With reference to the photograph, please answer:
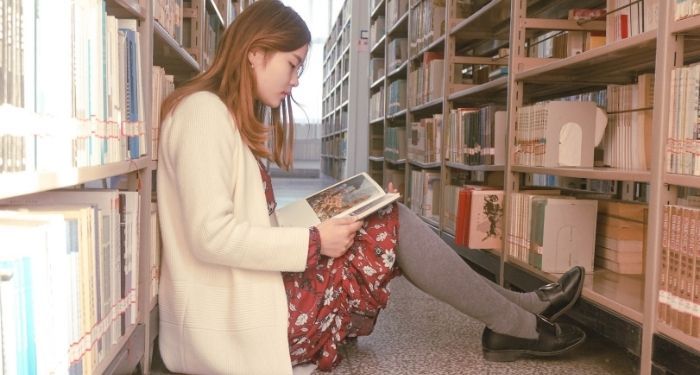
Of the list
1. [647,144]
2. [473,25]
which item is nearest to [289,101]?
[647,144]

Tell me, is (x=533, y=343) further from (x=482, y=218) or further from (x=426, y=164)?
(x=426, y=164)

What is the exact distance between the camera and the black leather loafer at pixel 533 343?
1.64m

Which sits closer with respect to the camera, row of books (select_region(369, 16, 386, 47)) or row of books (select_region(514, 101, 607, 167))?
row of books (select_region(514, 101, 607, 167))

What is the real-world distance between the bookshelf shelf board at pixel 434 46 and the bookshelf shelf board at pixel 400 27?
44cm

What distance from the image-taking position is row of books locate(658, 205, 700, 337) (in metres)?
1.33

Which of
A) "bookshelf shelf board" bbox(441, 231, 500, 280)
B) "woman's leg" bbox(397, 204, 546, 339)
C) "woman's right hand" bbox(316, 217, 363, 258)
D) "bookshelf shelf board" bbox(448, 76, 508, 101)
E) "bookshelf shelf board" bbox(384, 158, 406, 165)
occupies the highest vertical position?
"bookshelf shelf board" bbox(448, 76, 508, 101)

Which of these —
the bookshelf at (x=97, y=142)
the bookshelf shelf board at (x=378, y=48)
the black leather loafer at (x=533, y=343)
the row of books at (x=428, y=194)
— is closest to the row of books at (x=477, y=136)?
the row of books at (x=428, y=194)

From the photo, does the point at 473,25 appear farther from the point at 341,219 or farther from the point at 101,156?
the point at 101,156

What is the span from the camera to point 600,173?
1796 mm

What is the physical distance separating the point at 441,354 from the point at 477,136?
4.42 ft

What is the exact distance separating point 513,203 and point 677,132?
958mm

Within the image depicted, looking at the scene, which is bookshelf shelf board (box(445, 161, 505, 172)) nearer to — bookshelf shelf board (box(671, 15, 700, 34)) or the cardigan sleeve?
bookshelf shelf board (box(671, 15, 700, 34))

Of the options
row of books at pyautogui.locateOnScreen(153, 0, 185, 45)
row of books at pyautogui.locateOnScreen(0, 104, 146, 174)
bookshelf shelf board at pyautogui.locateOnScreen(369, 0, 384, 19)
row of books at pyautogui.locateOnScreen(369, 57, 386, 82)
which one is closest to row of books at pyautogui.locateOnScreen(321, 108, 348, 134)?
row of books at pyautogui.locateOnScreen(369, 57, 386, 82)

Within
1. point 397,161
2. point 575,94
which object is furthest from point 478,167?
point 397,161
